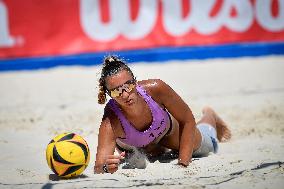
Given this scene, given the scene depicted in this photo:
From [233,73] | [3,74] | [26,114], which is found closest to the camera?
[26,114]

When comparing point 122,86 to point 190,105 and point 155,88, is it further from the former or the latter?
point 190,105

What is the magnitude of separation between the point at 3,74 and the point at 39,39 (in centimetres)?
93

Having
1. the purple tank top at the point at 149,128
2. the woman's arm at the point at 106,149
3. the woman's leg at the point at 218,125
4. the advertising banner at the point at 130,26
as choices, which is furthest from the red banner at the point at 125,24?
the woman's arm at the point at 106,149

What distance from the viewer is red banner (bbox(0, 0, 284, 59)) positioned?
9.60m

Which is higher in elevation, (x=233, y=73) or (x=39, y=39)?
(x=39, y=39)

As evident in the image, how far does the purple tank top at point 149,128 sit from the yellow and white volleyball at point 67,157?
1.31ft

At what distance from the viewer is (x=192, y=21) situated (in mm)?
9742

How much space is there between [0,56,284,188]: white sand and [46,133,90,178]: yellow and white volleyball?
8 centimetres

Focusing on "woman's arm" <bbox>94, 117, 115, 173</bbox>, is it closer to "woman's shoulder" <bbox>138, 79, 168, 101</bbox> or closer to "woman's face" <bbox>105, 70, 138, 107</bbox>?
"woman's face" <bbox>105, 70, 138, 107</bbox>

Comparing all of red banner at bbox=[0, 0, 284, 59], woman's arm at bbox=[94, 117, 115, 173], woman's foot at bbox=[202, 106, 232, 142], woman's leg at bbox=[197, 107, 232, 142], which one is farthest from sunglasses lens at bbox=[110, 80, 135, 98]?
red banner at bbox=[0, 0, 284, 59]

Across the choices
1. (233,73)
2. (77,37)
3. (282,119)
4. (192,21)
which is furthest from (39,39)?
(282,119)

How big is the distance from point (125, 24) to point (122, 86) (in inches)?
231

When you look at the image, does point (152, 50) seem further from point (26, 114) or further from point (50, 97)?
point (26, 114)

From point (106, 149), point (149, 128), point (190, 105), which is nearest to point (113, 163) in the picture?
point (106, 149)
